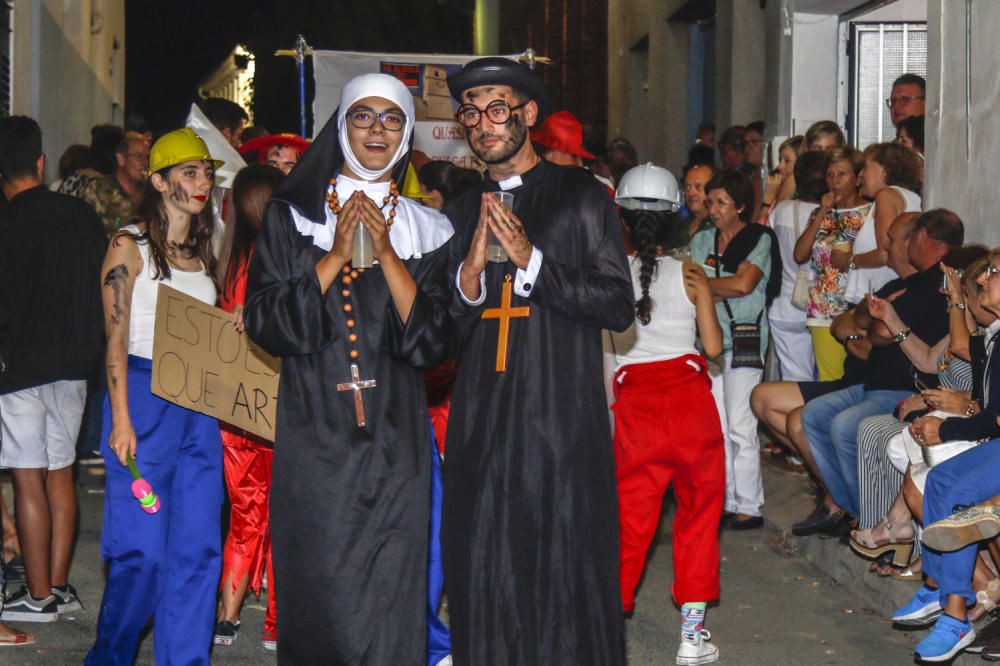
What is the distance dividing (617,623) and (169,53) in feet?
131

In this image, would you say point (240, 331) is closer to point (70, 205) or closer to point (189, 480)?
point (189, 480)

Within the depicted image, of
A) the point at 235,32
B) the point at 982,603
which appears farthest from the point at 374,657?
the point at 235,32

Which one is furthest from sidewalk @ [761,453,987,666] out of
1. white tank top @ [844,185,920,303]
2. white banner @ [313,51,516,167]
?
white banner @ [313,51,516,167]

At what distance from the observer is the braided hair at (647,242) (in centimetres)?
691

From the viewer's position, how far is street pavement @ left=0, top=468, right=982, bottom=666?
→ 6.79 meters

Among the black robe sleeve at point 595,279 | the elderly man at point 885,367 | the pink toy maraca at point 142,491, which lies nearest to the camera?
the black robe sleeve at point 595,279

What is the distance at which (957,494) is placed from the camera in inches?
257

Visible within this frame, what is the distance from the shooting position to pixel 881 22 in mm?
13383

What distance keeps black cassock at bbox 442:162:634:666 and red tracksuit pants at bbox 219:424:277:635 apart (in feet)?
6.78

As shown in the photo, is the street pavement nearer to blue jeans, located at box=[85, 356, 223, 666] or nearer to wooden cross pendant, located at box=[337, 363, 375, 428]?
blue jeans, located at box=[85, 356, 223, 666]

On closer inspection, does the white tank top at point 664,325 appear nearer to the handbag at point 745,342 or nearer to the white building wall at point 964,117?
the white building wall at point 964,117

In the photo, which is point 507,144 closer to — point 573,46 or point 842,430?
point 842,430

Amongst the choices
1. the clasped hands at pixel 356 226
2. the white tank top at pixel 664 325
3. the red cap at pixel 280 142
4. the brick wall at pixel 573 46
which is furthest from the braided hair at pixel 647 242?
the brick wall at pixel 573 46

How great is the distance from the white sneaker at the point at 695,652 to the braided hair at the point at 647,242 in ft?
4.58
